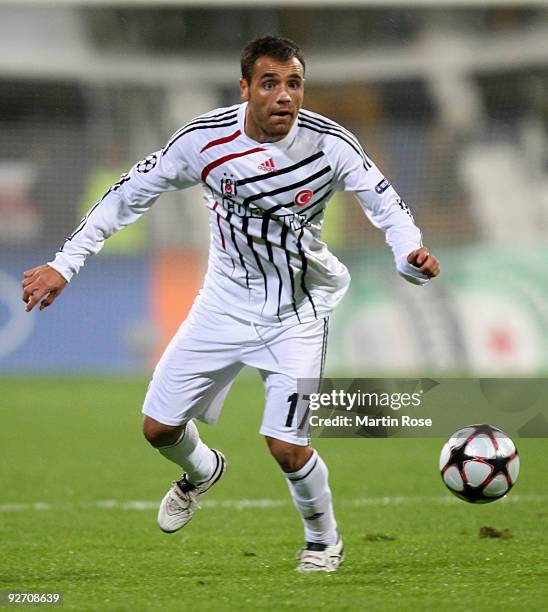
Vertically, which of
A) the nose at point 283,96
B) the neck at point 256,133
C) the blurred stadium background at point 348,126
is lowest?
the neck at point 256,133

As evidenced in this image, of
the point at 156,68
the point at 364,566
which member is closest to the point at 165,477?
the point at 364,566

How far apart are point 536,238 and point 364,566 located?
500 inches

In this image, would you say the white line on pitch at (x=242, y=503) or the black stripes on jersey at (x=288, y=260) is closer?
the black stripes on jersey at (x=288, y=260)

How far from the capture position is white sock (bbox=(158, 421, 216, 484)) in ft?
19.8

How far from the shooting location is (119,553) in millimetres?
6094

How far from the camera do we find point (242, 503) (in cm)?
788

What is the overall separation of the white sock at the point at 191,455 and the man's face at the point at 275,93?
5.20ft

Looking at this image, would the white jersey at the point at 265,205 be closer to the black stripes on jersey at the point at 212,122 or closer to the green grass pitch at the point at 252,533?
the black stripes on jersey at the point at 212,122

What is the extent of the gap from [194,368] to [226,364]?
0.15 meters

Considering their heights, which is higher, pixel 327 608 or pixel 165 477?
pixel 165 477

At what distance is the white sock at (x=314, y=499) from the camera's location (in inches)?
219

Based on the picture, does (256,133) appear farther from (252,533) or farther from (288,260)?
(252,533)

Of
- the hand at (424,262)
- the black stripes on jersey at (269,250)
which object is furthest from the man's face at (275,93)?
the hand at (424,262)

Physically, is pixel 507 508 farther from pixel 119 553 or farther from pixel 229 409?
pixel 229 409
